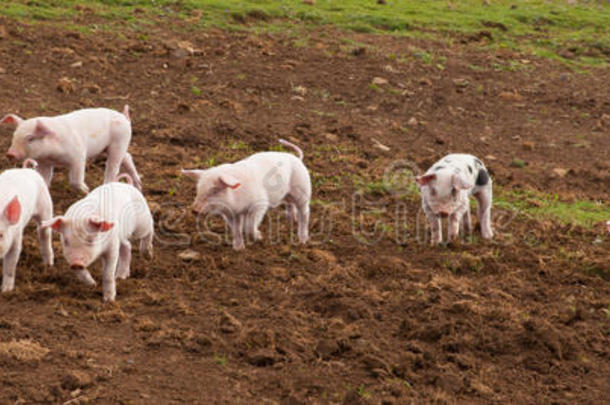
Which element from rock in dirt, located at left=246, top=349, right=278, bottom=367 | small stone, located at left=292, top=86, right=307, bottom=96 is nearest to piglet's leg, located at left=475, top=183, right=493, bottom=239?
rock in dirt, located at left=246, top=349, right=278, bottom=367

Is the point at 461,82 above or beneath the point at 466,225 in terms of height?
above

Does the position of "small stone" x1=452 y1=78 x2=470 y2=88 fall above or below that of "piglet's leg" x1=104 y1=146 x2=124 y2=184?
below

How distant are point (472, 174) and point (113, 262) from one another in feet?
12.6

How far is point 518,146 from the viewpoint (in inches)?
504

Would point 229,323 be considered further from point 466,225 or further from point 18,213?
point 466,225

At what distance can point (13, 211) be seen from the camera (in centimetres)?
621

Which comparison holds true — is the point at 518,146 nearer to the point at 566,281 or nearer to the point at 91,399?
the point at 566,281

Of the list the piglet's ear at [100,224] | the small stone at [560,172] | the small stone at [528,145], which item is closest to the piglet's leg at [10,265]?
the piglet's ear at [100,224]

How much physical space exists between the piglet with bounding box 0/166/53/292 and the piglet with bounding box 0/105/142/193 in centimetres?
127

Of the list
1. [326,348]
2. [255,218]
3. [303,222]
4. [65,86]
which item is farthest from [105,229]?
[65,86]

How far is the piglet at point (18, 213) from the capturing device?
6.27 metres

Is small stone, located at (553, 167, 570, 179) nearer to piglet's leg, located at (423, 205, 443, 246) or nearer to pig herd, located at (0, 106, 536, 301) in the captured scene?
pig herd, located at (0, 106, 536, 301)

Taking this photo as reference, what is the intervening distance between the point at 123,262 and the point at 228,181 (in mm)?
1154

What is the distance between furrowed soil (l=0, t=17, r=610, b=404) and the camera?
5703mm
